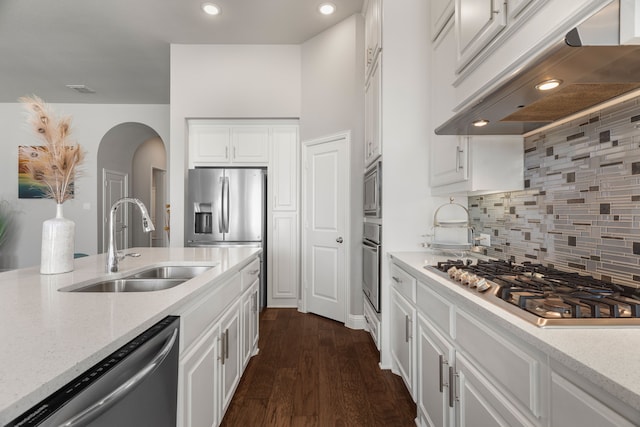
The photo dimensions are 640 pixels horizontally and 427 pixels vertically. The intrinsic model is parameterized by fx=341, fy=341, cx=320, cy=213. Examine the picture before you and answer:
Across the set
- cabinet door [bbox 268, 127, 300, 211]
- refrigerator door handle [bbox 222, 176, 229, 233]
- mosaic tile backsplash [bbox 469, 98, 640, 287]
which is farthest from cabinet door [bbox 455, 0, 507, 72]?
refrigerator door handle [bbox 222, 176, 229, 233]

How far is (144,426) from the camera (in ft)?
2.84

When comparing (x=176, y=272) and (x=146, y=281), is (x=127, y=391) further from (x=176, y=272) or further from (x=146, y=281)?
(x=176, y=272)

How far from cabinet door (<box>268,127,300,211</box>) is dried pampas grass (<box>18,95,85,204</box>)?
269 cm

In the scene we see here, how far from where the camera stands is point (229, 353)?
184cm

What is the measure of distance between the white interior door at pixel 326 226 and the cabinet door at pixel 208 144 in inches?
43.0

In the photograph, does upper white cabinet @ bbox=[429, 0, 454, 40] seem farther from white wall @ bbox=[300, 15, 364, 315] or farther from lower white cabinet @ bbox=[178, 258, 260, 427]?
lower white cabinet @ bbox=[178, 258, 260, 427]

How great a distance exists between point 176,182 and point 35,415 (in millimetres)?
3805

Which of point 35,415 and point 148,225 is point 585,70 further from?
point 148,225

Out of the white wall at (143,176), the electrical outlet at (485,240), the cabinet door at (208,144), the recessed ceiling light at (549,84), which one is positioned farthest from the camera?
the white wall at (143,176)

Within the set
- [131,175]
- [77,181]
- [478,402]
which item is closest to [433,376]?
[478,402]

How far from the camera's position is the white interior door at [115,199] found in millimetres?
5859

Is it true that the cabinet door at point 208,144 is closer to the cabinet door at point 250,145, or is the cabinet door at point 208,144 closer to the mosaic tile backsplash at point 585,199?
the cabinet door at point 250,145

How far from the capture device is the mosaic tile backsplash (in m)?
1.22

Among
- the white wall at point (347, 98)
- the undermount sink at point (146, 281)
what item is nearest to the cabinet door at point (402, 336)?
the white wall at point (347, 98)
